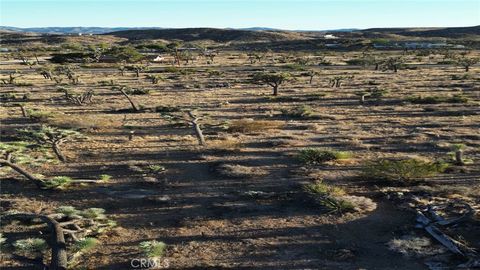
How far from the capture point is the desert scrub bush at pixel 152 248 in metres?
10.8

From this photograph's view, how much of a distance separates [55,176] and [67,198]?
9.11ft

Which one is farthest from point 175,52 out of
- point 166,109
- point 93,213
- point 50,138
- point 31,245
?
point 31,245

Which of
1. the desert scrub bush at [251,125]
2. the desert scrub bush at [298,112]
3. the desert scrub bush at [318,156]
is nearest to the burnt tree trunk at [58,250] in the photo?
the desert scrub bush at [318,156]

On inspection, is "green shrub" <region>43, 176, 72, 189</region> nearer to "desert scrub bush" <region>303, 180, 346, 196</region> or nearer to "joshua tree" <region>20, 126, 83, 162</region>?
"joshua tree" <region>20, 126, 83, 162</region>

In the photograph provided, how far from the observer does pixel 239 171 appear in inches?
677

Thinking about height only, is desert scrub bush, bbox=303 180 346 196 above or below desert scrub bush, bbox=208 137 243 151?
above

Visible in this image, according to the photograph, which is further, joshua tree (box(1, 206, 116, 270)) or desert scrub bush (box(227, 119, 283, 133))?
desert scrub bush (box(227, 119, 283, 133))

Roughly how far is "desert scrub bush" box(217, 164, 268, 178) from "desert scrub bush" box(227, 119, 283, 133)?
6.85 m

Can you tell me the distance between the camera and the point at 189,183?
53.0ft

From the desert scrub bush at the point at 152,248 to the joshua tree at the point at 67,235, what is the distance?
3.96 ft

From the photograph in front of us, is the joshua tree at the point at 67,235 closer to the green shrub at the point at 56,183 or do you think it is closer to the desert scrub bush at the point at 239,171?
the green shrub at the point at 56,183

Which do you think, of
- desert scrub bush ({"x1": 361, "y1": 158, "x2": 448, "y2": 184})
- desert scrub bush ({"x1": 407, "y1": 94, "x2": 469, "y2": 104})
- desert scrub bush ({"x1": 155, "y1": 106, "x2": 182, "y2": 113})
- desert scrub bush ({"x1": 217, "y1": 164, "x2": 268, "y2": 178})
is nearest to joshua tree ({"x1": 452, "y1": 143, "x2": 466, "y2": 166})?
desert scrub bush ({"x1": 361, "y1": 158, "x2": 448, "y2": 184})

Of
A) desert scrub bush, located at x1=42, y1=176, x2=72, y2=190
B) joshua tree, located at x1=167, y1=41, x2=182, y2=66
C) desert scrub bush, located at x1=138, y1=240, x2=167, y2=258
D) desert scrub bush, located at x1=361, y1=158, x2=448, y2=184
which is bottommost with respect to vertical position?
joshua tree, located at x1=167, y1=41, x2=182, y2=66

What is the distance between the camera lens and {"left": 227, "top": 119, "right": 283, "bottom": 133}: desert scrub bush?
2476cm
